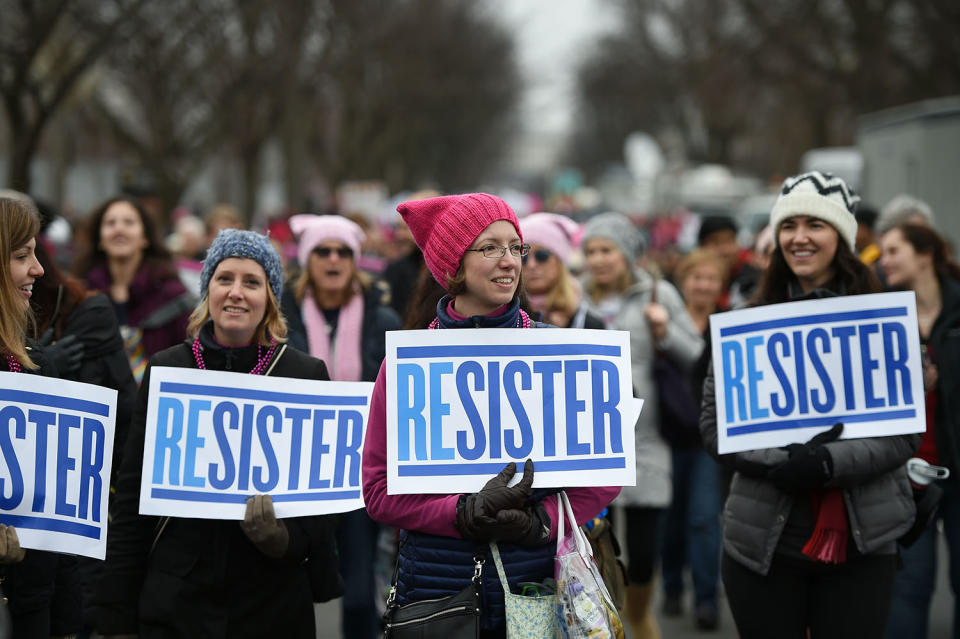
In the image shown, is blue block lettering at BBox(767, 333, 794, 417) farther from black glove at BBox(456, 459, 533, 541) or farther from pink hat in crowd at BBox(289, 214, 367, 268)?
pink hat in crowd at BBox(289, 214, 367, 268)

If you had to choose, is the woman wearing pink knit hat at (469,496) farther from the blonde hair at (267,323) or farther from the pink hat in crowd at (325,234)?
the pink hat in crowd at (325,234)

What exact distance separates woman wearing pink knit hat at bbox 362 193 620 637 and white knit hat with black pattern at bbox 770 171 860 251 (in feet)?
A: 4.05

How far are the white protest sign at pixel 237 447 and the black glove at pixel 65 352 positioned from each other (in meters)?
0.87

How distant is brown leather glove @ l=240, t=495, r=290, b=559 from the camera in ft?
12.2

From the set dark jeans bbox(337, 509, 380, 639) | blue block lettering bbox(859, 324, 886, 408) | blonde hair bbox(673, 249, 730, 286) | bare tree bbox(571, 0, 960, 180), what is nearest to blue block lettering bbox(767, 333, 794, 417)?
blue block lettering bbox(859, 324, 886, 408)

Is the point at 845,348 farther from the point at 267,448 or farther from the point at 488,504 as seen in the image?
the point at 267,448

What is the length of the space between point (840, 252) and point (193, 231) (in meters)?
8.15

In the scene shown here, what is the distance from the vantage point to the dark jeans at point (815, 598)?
3.91m

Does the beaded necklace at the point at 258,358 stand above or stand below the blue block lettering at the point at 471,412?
above

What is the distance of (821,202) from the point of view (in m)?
4.27

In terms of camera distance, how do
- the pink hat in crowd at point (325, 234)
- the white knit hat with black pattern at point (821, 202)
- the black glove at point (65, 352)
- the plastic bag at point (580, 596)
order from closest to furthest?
the plastic bag at point (580, 596) → the white knit hat with black pattern at point (821, 202) → the black glove at point (65, 352) → the pink hat in crowd at point (325, 234)

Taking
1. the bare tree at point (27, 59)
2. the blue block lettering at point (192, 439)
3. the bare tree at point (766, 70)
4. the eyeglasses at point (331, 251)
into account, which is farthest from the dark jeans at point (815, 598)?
the bare tree at point (766, 70)

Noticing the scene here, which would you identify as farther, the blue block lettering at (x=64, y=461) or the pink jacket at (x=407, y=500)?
the blue block lettering at (x=64, y=461)

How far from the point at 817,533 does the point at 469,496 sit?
1.30m
